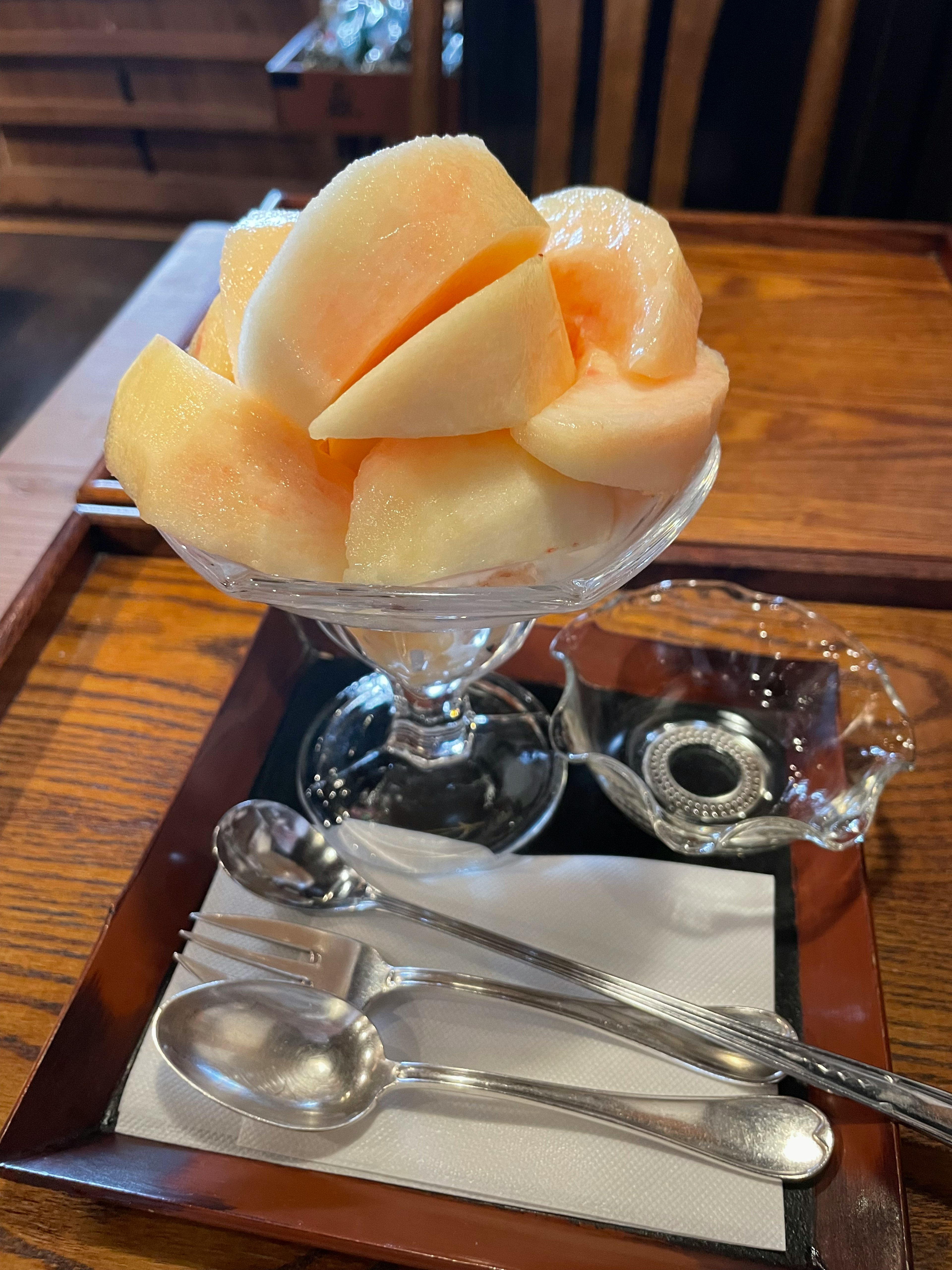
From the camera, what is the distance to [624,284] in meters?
0.43

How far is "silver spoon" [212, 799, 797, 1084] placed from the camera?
0.45 metres

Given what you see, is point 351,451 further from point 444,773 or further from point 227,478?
point 444,773

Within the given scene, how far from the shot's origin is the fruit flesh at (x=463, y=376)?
13.9 inches

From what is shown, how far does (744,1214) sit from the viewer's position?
40cm

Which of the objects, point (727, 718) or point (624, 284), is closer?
point (624, 284)

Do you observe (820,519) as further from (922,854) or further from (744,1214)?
(744,1214)

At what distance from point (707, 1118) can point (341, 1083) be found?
18cm

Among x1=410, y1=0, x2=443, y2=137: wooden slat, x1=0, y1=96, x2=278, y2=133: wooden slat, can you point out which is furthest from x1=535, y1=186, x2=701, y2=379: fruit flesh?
x1=0, y1=96, x2=278, y2=133: wooden slat

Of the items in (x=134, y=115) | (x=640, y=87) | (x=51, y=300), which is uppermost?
(x=640, y=87)

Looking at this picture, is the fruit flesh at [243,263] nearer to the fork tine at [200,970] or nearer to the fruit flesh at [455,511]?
the fruit flesh at [455,511]

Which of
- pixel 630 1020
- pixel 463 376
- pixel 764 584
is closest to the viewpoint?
pixel 463 376

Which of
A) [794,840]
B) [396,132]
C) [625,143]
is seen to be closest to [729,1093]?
[794,840]

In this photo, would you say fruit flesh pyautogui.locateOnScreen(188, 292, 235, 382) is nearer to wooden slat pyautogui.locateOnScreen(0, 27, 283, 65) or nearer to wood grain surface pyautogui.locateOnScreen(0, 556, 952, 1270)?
wood grain surface pyautogui.locateOnScreen(0, 556, 952, 1270)

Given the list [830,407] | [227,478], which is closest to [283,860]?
[227,478]
